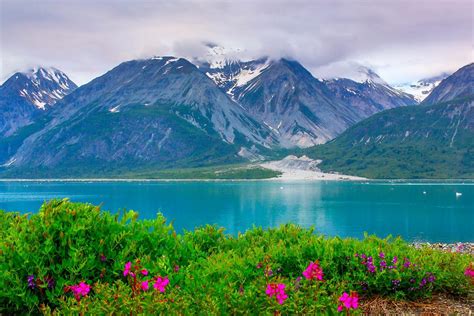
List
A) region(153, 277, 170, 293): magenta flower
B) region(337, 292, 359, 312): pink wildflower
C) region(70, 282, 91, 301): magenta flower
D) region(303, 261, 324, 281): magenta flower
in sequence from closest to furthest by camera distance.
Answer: region(337, 292, 359, 312): pink wildflower → region(153, 277, 170, 293): magenta flower → region(70, 282, 91, 301): magenta flower → region(303, 261, 324, 281): magenta flower

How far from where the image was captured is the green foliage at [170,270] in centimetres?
1051

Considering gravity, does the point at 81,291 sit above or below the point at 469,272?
above

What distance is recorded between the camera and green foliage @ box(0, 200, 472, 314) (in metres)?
10.5

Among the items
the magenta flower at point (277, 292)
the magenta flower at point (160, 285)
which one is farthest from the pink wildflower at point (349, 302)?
the magenta flower at point (160, 285)

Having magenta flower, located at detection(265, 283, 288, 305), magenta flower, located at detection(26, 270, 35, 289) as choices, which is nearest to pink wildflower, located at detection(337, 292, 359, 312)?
magenta flower, located at detection(265, 283, 288, 305)

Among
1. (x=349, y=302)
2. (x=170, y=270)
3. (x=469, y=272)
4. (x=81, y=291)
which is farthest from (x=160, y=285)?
(x=469, y=272)

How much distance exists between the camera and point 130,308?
9914 millimetres

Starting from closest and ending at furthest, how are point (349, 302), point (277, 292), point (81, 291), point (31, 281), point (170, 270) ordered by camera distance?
point (349, 302) → point (277, 292) → point (81, 291) → point (31, 281) → point (170, 270)

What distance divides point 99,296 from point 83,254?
228 centimetres

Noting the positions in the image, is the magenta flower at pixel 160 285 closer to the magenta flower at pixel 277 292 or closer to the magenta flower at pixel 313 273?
the magenta flower at pixel 277 292

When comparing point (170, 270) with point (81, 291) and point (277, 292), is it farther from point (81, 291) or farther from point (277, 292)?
point (277, 292)

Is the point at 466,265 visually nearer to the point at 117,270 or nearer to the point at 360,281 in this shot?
the point at 360,281

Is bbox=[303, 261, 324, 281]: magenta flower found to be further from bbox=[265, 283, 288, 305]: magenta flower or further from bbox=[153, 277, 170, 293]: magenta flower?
bbox=[153, 277, 170, 293]: magenta flower

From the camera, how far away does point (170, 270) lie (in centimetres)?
1323
